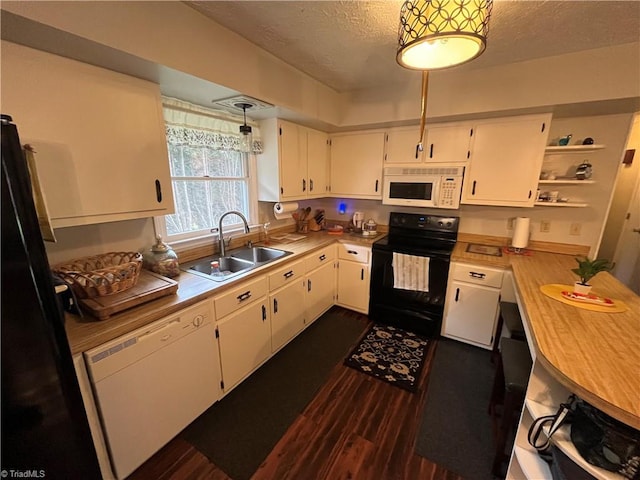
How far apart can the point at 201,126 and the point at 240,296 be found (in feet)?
4.40

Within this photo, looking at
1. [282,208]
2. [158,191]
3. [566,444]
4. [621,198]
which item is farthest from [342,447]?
[621,198]

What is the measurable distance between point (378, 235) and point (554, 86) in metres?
1.86

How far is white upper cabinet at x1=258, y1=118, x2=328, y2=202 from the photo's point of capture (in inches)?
96.7

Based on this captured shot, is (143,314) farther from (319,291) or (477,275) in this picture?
(477,275)

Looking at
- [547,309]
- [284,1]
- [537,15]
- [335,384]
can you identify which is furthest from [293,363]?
[537,15]

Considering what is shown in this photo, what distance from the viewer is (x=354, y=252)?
112 inches

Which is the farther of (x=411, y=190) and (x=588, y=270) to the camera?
(x=411, y=190)

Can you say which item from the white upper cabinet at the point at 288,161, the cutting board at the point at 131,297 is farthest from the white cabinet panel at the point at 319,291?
the cutting board at the point at 131,297

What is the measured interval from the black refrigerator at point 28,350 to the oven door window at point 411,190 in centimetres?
262

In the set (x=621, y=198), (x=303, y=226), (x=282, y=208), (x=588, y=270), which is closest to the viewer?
(x=588, y=270)

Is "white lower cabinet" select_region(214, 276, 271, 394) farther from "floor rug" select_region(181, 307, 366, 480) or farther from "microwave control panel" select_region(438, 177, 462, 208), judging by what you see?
"microwave control panel" select_region(438, 177, 462, 208)

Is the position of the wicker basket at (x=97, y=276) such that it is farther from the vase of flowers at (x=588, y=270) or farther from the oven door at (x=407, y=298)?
the vase of flowers at (x=588, y=270)

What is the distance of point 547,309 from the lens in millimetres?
1378

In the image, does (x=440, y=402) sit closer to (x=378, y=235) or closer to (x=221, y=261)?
(x=378, y=235)
